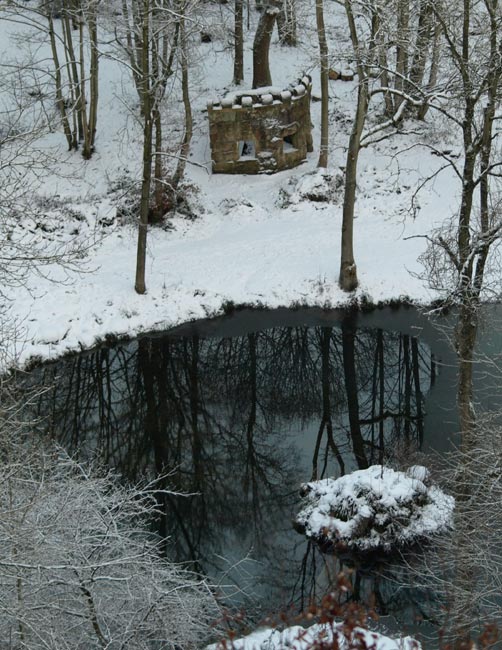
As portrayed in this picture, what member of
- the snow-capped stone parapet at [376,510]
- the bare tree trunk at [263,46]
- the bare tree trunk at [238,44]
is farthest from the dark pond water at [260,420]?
the bare tree trunk at [238,44]

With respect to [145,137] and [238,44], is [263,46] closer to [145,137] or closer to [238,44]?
[238,44]

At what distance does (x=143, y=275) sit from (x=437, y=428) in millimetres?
7566

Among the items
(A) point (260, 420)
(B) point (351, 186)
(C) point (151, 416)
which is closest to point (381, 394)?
(A) point (260, 420)

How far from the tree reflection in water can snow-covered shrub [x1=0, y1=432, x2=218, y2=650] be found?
2.11 m

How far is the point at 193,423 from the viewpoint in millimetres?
14336

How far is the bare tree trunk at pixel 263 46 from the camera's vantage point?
73.6 ft

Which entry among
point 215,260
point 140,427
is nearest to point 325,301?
point 215,260

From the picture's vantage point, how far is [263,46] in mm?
23078

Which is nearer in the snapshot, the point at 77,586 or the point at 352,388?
the point at 77,586

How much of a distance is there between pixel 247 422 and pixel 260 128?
1097cm

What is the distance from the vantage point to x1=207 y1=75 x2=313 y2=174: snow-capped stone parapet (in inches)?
871

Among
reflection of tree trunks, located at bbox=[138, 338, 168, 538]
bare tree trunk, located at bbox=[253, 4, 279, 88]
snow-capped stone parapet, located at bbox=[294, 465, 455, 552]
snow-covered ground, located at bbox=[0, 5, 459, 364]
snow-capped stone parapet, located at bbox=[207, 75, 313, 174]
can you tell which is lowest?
snow-capped stone parapet, located at bbox=[294, 465, 455, 552]

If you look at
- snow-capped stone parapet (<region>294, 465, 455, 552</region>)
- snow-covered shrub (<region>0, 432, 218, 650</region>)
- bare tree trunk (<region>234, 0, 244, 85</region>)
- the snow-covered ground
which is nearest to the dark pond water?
snow-capped stone parapet (<region>294, 465, 455, 552</region>)

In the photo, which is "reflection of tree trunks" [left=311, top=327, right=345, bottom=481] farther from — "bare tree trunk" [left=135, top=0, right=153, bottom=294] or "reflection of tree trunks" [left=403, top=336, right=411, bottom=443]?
"bare tree trunk" [left=135, top=0, right=153, bottom=294]
